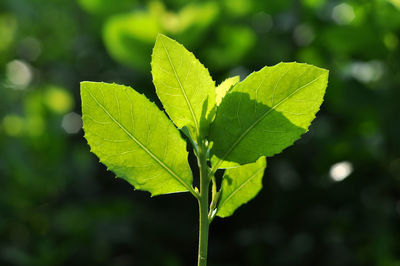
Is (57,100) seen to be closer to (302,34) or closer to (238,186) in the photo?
(302,34)

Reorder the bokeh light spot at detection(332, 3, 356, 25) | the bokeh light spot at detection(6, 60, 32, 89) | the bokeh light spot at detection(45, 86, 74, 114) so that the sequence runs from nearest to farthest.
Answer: the bokeh light spot at detection(332, 3, 356, 25) < the bokeh light spot at detection(45, 86, 74, 114) < the bokeh light spot at detection(6, 60, 32, 89)

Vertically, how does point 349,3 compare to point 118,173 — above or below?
below

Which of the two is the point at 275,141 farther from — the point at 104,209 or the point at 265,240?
the point at 104,209

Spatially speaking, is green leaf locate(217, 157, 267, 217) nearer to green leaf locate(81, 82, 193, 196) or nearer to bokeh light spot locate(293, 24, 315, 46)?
green leaf locate(81, 82, 193, 196)

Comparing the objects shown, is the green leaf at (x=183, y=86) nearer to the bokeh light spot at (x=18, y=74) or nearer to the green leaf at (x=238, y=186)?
the green leaf at (x=238, y=186)

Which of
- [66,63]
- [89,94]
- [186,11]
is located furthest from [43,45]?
[89,94]

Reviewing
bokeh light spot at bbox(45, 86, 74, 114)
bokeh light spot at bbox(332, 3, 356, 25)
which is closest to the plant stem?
bokeh light spot at bbox(332, 3, 356, 25)

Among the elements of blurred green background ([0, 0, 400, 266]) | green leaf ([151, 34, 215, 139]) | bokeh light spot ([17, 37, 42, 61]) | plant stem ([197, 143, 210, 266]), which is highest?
bokeh light spot ([17, 37, 42, 61])
